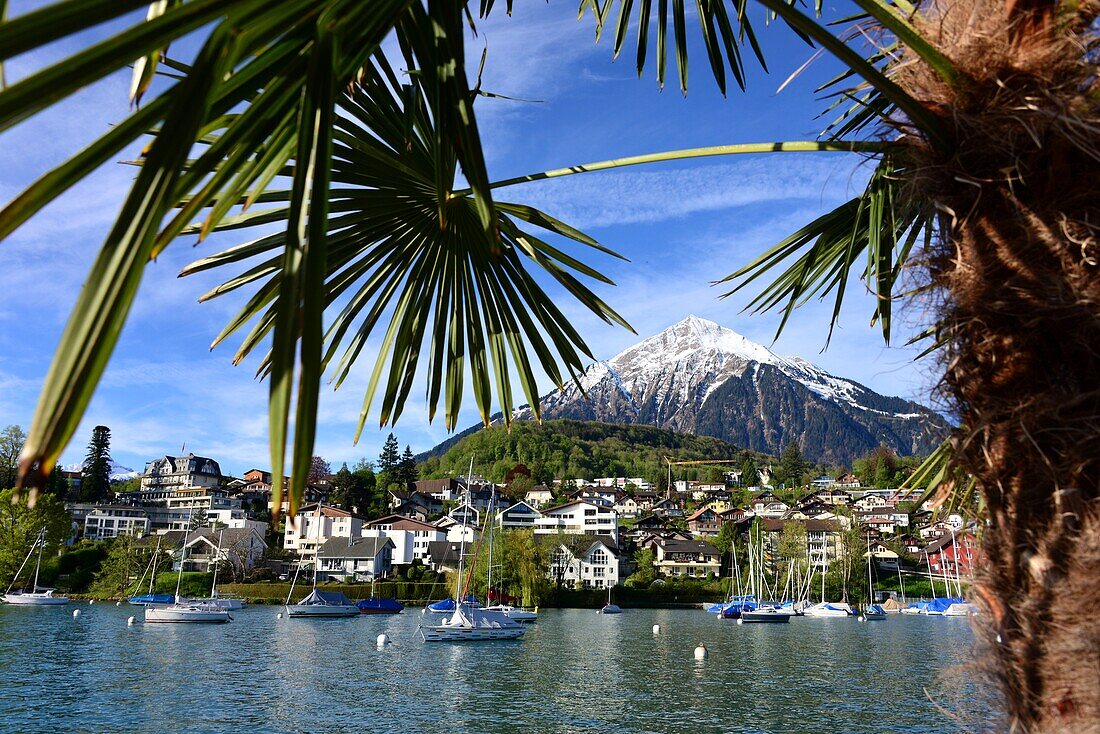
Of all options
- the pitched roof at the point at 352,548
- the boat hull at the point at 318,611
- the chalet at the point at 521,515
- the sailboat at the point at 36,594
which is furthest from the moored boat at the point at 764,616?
the sailboat at the point at 36,594

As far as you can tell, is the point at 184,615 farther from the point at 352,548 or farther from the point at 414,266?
the point at 414,266

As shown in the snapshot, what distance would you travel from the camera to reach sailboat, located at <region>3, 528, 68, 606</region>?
175 feet

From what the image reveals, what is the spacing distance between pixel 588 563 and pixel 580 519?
2032 cm

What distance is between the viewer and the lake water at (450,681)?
18141mm

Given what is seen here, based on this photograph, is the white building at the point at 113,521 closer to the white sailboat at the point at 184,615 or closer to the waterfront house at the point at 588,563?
the waterfront house at the point at 588,563

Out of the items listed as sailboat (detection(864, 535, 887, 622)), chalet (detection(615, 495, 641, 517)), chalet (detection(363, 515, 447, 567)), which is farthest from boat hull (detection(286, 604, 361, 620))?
chalet (detection(615, 495, 641, 517))

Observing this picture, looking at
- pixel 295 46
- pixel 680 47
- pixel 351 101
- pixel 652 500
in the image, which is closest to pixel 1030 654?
pixel 295 46

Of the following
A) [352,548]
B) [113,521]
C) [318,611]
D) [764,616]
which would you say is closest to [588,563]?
[352,548]

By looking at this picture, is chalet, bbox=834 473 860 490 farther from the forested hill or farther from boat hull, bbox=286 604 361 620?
boat hull, bbox=286 604 361 620

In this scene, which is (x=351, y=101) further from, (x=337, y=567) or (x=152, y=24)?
(x=337, y=567)

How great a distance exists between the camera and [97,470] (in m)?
102

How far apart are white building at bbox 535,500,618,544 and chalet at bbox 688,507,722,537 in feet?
44.1

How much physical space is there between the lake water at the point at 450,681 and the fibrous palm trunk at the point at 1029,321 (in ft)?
25.5

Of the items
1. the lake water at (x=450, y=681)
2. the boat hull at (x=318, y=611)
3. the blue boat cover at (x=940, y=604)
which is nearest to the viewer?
the lake water at (x=450, y=681)
